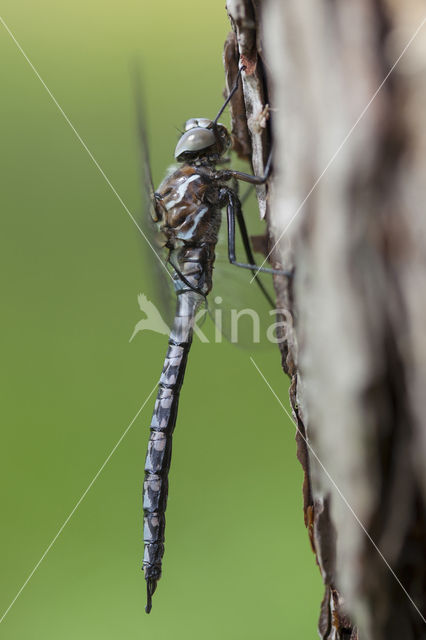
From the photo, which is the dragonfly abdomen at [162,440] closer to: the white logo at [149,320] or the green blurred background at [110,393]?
the white logo at [149,320]

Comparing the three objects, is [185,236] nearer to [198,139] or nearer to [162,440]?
[198,139]

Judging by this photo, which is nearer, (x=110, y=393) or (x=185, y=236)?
(x=185, y=236)

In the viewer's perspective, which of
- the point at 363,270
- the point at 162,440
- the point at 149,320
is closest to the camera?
the point at 363,270

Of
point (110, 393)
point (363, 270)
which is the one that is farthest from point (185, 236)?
point (363, 270)

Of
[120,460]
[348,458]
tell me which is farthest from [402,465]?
[120,460]

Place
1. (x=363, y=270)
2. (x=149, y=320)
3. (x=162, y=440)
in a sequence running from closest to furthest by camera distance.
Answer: (x=363, y=270)
(x=162, y=440)
(x=149, y=320)

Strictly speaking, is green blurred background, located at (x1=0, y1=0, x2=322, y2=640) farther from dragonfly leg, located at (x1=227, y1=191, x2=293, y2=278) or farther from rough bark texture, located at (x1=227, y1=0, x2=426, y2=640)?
rough bark texture, located at (x1=227, y1=0, x2=426, y2=640)
